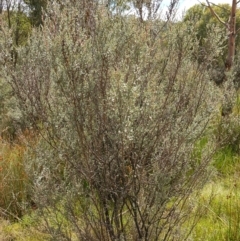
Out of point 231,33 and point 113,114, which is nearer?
point 113,114

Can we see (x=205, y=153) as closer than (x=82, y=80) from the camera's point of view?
No

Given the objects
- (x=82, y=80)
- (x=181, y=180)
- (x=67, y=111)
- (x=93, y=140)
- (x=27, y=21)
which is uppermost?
(x=27, y=21)

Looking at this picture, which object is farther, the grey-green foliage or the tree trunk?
the tree trunk

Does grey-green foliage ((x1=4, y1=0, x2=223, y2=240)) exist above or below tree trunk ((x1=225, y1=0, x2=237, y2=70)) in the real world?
below

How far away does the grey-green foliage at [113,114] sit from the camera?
2.39 meters

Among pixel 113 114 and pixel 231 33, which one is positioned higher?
pixel 231 33

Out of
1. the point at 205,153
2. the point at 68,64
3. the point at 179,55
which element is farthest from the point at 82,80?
the point at 205,153

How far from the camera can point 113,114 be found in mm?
2186

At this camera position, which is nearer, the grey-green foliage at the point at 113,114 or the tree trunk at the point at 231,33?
the grey-green foliage at the point at 113,114

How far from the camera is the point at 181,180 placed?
2666mm

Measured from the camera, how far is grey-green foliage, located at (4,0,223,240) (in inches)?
94.1

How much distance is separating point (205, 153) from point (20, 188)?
2743 millimetres

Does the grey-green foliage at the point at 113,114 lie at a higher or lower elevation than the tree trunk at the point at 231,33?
lower

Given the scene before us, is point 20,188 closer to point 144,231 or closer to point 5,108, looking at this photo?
point 144,231
